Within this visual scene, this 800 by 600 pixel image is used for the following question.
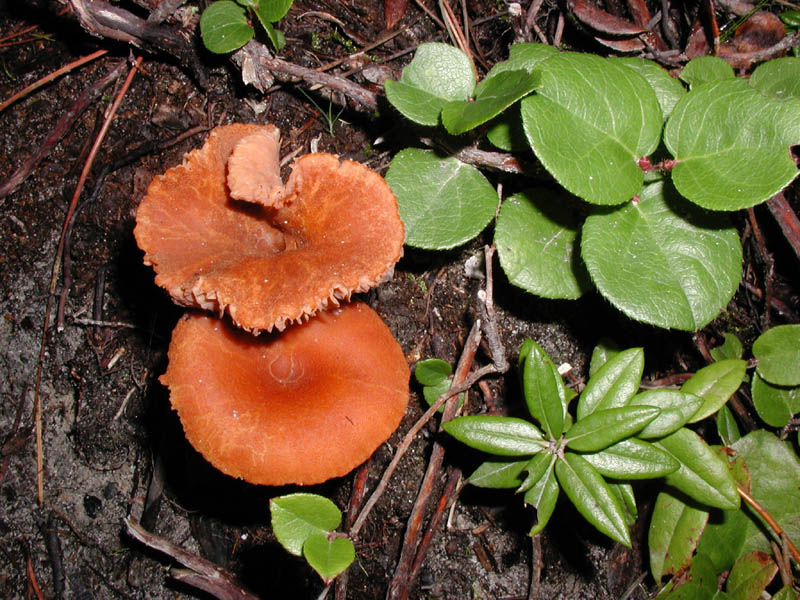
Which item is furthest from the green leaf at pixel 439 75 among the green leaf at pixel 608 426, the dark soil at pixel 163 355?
the green leaf at pixel 608 426

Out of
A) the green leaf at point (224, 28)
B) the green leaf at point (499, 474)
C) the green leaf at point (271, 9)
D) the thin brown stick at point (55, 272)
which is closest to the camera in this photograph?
the green leaf at point (499, 474)

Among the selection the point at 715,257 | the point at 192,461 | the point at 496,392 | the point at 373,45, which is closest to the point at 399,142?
the point at 373,45

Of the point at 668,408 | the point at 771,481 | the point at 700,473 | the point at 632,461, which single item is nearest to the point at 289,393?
the point at 632,461

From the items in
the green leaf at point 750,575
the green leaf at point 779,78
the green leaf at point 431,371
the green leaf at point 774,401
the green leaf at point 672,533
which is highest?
the green leaf at point 779,78

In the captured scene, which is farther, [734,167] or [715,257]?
[715,257]

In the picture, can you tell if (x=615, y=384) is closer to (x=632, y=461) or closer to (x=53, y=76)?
(x=632, y=461)

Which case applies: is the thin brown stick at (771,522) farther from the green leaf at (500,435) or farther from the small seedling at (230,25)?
the small seedling at (230,25)

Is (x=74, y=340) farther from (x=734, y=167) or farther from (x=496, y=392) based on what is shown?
(x=734, y=167)
